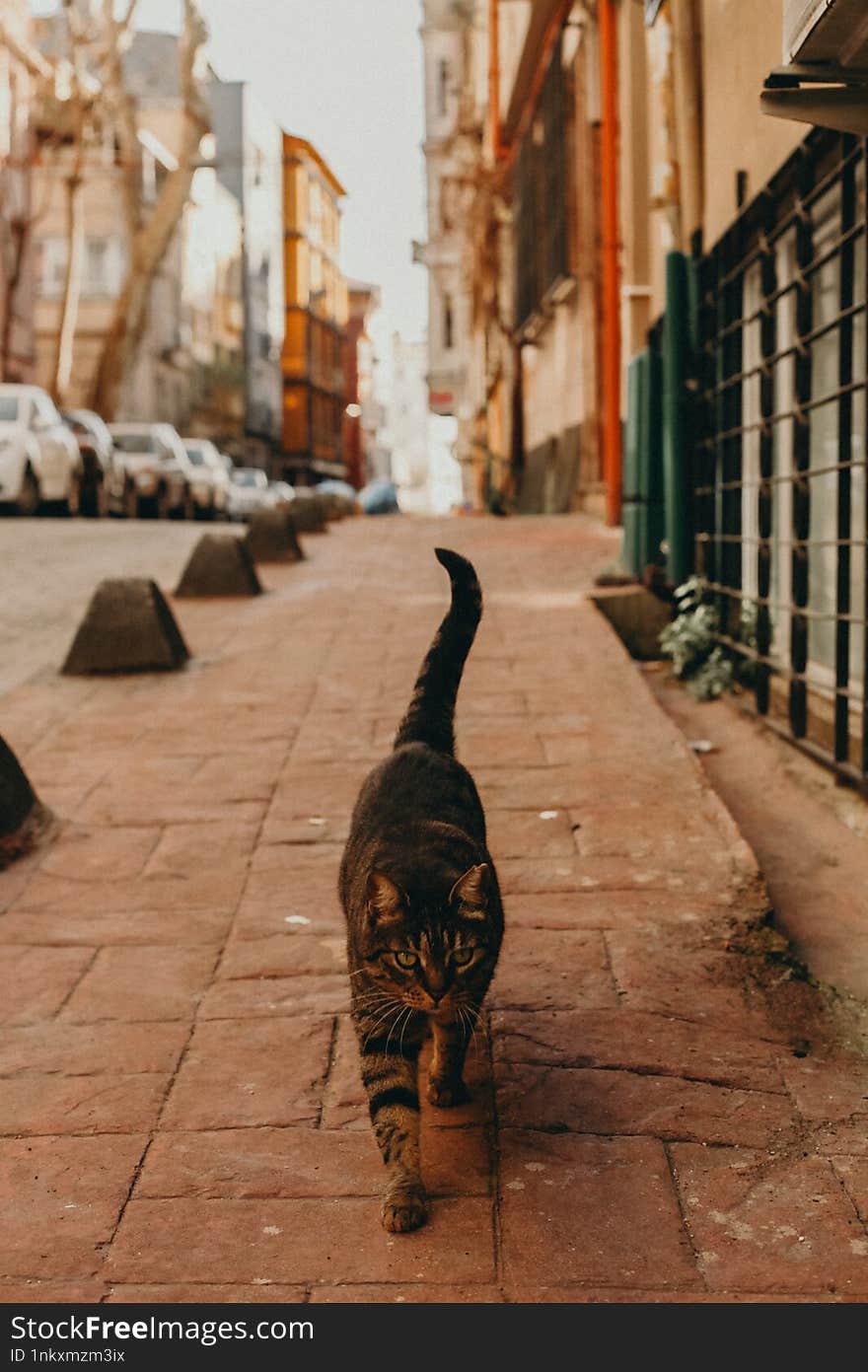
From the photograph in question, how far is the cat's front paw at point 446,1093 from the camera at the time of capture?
3020 mm

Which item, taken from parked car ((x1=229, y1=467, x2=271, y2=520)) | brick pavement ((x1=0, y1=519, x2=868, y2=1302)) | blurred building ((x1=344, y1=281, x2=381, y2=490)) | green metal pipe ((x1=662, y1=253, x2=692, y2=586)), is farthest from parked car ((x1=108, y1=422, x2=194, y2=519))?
blurred building ((x1=344, y1=281, x2=381, y2=490))

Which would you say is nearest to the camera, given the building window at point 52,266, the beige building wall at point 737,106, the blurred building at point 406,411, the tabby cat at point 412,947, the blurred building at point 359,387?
the tabby cat at point 412,947

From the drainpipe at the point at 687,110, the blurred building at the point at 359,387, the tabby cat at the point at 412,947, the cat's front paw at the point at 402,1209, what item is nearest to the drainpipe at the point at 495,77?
the drainpipe at the point at 687,110

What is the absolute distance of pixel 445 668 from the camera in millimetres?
3395

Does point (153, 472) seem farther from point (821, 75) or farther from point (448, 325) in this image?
point (821, 75)

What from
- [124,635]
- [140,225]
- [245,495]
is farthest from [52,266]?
[124,635]

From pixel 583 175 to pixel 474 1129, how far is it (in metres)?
14.5

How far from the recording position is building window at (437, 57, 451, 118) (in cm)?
4125

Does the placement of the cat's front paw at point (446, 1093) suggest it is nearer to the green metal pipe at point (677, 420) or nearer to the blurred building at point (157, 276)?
the green metal pipe at point (677, 420)

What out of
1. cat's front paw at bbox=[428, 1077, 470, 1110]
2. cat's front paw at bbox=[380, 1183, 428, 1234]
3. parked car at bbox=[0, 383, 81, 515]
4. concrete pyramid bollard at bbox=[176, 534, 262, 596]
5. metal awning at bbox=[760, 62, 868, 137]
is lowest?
cat's front paw at bbox=[380, 1183, 428, 1234]

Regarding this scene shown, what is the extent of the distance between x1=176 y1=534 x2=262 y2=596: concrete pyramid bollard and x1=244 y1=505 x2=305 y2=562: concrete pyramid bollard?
2.07 metres

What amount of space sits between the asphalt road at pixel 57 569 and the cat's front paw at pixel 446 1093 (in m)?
4.44

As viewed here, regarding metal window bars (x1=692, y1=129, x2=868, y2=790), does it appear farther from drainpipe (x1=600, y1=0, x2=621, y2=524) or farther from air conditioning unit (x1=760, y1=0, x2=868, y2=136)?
drainpipe (x1=600, y1=0, x2=621, y2=524)

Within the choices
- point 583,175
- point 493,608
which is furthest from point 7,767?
point 583,175
